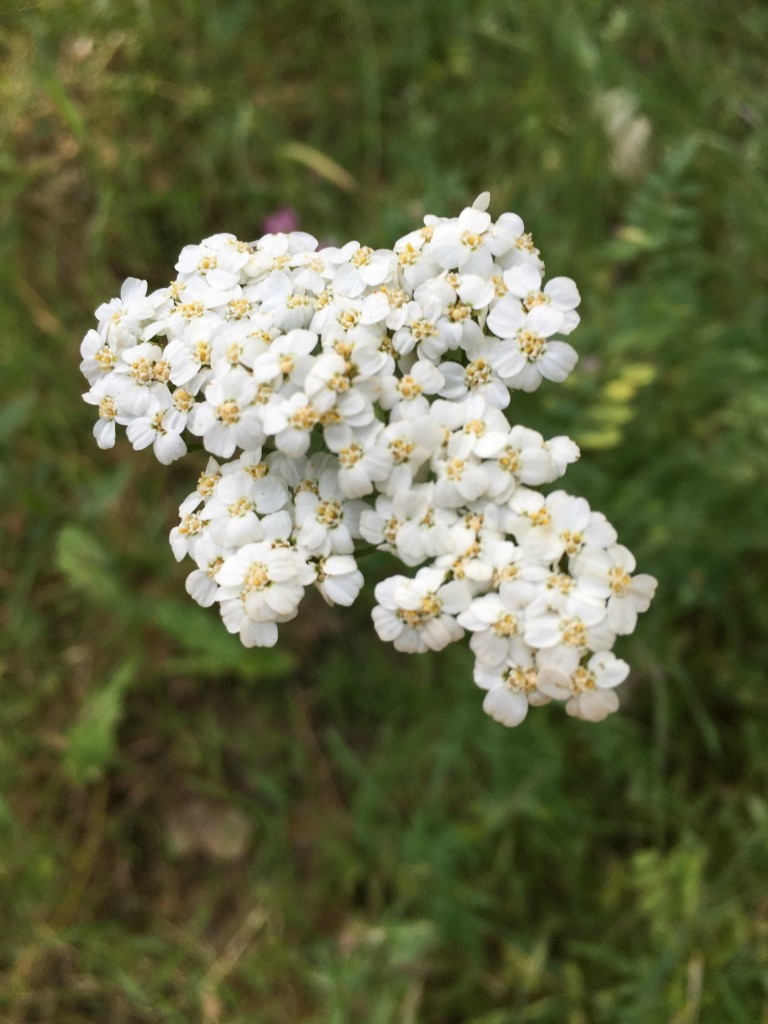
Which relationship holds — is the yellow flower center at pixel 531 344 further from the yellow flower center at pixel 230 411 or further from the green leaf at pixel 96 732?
the green leaf at pixel 96 732

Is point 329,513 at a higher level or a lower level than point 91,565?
higher

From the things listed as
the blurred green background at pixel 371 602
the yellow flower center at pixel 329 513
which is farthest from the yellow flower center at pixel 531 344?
the blurred green background at pixel 371 602

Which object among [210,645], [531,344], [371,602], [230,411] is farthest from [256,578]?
[371,602]

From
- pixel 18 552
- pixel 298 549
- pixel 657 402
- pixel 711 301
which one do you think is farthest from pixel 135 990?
pixel 711 301

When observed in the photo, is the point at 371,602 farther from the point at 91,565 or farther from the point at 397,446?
the point at 397,446

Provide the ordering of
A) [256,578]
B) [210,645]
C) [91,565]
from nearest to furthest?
[256,578], [210,645], [91,565]

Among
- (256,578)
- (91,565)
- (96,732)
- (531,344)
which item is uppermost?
(531,344)

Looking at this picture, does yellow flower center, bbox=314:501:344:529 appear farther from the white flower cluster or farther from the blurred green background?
the blurred green background
